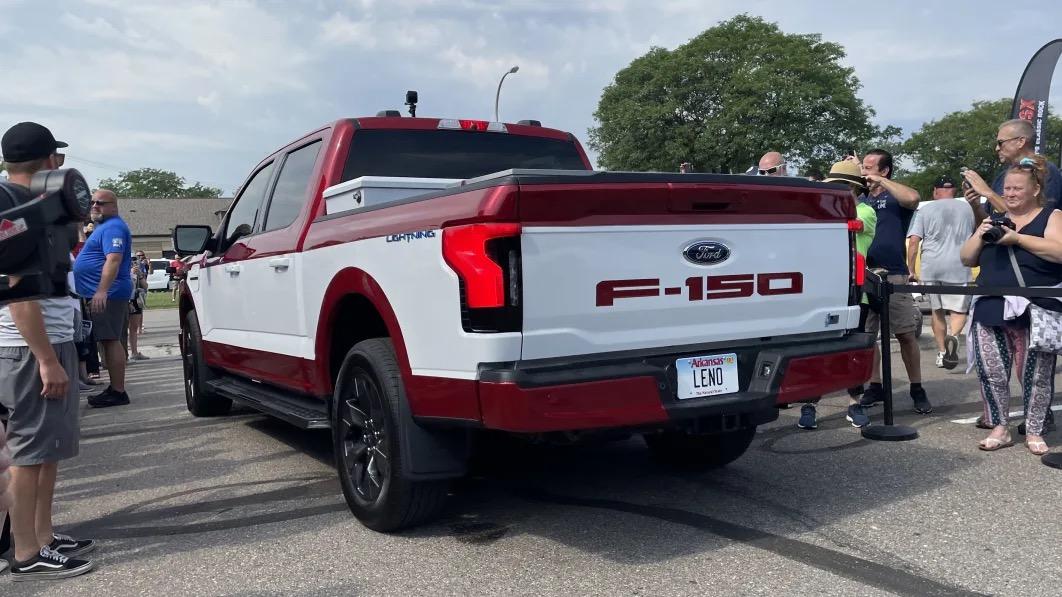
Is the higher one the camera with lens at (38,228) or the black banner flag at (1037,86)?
the black banner flag at (1037,86)

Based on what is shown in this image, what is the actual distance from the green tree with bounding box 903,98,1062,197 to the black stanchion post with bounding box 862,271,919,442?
7266 centimetres

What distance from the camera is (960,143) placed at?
238 feet

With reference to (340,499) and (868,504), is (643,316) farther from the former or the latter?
(340,499)

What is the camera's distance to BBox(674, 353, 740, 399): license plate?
3305 mm

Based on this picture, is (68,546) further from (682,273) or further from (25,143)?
(682,273)

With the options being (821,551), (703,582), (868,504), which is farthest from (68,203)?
(868,504)

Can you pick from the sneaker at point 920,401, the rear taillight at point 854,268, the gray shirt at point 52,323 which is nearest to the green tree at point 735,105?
the sneaker at point 920,401

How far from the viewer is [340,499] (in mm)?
4324

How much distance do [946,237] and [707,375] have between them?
630 centimetres

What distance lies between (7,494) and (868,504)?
343cm

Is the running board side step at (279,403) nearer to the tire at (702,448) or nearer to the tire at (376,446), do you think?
the tire at (376,446)

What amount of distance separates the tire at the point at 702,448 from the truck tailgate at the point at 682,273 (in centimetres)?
94

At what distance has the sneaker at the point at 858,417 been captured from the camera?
5625 millimetres

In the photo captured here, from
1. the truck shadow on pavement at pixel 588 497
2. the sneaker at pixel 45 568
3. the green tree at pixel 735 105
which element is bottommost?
the truck shadow on pavement at pixel 588 497
